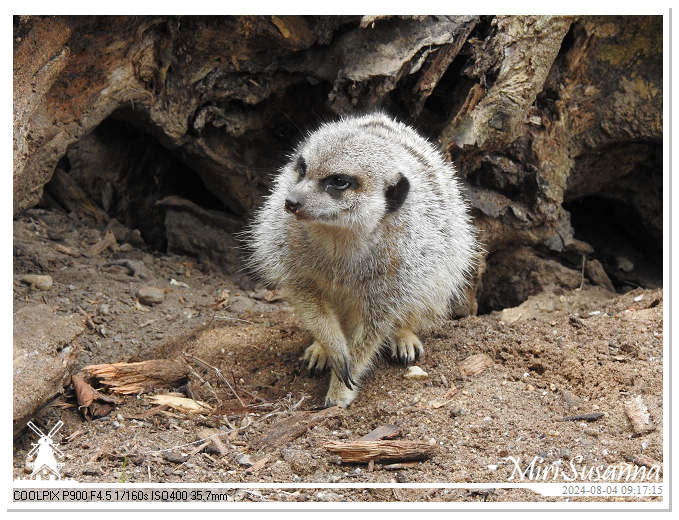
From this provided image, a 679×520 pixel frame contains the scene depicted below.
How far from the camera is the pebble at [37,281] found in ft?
14.9

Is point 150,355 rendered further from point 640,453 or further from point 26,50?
point 640,453

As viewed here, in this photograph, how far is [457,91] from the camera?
4887 mm

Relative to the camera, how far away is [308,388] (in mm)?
4125

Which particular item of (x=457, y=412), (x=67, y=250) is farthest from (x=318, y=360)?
(x=67, y=250)

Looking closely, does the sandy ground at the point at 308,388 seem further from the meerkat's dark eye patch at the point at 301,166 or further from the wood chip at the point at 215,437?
the meerkat's dark eye patch at the point at 301,166

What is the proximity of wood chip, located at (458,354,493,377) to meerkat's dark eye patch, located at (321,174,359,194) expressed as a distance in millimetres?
1421

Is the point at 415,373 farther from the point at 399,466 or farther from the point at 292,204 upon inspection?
the point at 292,204

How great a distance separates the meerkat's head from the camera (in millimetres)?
3398

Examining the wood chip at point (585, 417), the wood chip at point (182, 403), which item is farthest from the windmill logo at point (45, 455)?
the wood chip at point (585, 417)

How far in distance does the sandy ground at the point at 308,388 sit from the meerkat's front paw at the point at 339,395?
0.05 metres

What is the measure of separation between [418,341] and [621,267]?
2.90 meters

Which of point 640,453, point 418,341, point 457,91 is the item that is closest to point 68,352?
point 418,341

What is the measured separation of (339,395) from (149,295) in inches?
68.9
